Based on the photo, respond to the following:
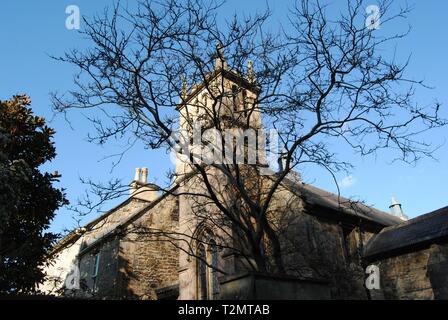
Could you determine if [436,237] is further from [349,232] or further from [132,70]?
[132,70]

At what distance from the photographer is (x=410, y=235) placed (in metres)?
15.6

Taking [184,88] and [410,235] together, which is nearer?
[184,88]

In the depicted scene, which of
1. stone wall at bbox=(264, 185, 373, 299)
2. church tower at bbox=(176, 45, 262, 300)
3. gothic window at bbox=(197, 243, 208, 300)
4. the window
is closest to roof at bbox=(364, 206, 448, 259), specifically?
stone wall at bbox=(264, 185, 373, 299)

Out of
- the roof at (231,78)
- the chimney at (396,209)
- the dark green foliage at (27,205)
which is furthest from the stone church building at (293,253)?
the chimney at (396,209)

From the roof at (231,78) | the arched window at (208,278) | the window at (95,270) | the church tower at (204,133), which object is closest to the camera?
the roof at (231,78)

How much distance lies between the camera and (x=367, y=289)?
49.5ft

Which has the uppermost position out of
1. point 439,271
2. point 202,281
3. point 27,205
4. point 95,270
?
point 27,205

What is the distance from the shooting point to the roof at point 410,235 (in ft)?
47.4

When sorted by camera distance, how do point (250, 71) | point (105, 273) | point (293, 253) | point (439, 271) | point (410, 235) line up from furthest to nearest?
point (105, 273)
point (410, 235)
point (293, 253)
point (439, 271)
point (250, 71)

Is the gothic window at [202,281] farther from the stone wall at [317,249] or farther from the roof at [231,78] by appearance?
the roof at [231,78]

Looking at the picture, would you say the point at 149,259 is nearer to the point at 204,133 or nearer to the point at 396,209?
the point at 204,133

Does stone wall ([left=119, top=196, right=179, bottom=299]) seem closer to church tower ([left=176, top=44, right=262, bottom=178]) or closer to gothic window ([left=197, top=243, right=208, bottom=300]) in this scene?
gothic window ([left=197, top=243, right=208, bottom=300])

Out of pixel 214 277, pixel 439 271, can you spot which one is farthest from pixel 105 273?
pixel 439 271

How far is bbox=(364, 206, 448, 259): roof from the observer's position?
14460 millimetres
